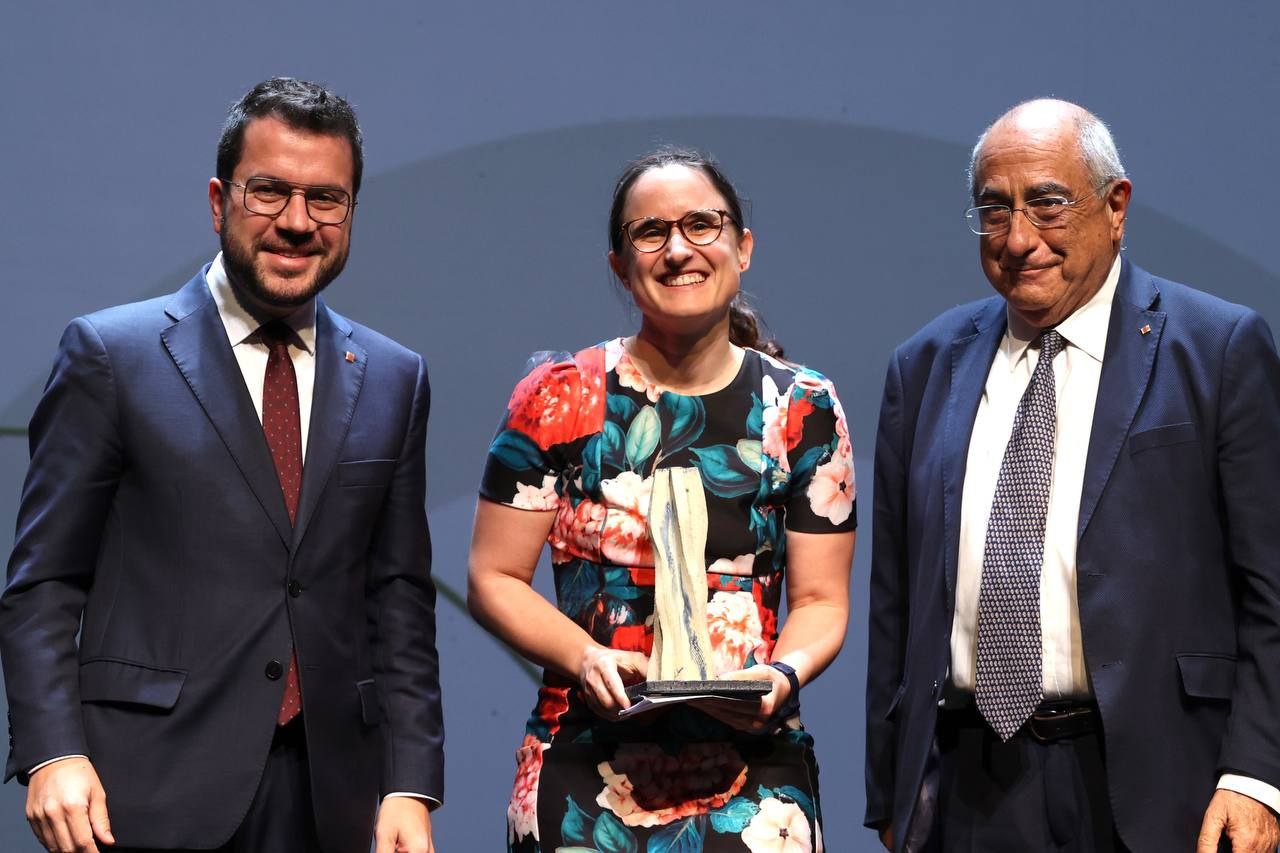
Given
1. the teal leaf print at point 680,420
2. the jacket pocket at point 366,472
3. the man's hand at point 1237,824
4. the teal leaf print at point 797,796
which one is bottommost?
the teal leaf print at point 797,796

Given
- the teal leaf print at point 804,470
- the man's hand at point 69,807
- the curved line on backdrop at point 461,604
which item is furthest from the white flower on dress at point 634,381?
the curved line on backdrop at point 461,604

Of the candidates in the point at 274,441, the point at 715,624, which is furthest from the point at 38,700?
the point at 715,624

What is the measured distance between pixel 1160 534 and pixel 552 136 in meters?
1.72

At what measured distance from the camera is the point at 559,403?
90.6 inches

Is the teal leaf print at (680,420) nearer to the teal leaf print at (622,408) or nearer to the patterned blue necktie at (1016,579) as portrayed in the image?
the teal leaf print at (622,408)

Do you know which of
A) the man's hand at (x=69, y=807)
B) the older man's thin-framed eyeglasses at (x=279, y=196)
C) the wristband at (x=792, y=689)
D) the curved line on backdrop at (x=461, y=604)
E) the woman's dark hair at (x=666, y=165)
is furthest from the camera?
the curved line on backdrop at (x=461, y=604)

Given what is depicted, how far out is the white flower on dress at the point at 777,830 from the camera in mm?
2176

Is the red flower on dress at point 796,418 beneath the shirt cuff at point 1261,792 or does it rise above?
above

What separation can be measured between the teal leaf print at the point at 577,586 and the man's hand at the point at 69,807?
680 millimetres

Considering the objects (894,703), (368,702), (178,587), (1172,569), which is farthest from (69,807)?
(1172,569)

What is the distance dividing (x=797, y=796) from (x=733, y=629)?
0.25m

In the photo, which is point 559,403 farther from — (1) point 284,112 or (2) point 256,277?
(1) point 284,112

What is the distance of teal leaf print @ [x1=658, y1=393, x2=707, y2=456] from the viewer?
7.47ft

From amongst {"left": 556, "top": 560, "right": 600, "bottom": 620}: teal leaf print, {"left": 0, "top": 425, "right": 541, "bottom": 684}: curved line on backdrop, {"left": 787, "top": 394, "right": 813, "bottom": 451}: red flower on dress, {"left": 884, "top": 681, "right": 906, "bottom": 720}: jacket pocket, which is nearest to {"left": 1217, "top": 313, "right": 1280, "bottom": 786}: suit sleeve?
{"left": 884, "top": 681, "right": 906, "bottom": 720}: jacket pocket
